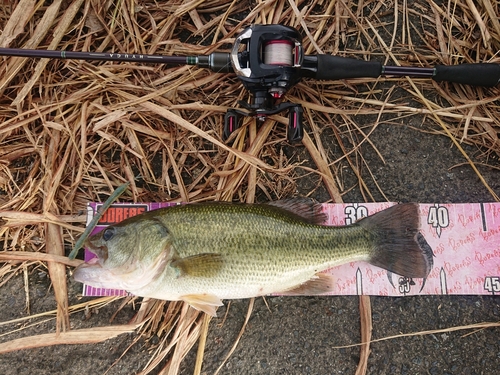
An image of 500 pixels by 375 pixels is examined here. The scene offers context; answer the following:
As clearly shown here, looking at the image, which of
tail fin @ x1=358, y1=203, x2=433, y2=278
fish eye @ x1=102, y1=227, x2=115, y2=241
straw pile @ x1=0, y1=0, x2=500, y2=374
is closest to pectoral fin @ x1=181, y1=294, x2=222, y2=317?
straw pile @ x1=0, y1=0, x2=500, y2=374

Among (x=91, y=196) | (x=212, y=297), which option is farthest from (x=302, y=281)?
(x=91, y=196)

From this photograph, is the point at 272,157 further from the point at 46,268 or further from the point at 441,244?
the point at 46,268

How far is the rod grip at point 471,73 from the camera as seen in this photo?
7.98 ft

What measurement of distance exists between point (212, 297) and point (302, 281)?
53 centimetres

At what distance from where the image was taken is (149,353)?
2551 millimetres

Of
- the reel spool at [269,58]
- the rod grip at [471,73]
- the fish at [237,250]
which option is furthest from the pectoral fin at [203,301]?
the rod grip at [471,73]

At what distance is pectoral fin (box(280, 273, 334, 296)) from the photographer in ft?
7.58

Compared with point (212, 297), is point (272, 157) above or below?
above

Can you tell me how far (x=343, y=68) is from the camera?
7.77 ft

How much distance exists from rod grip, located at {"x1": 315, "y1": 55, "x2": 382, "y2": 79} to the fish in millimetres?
777

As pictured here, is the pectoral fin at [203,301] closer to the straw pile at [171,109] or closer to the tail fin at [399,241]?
the straw pile at [171,109]

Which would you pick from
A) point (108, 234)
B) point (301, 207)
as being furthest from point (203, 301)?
point (301, 207)

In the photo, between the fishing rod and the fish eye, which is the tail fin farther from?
the fish eye

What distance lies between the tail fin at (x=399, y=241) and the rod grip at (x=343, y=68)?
Answer: 84 centimetres
